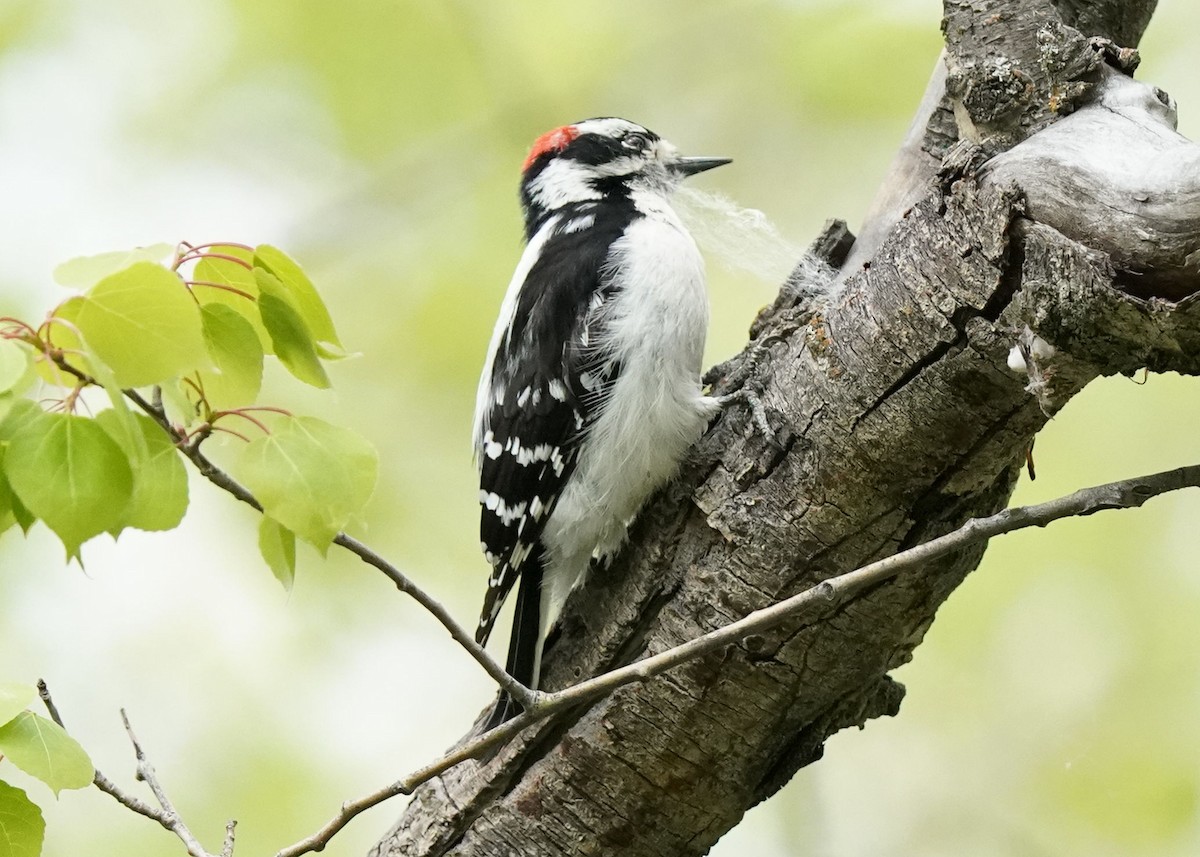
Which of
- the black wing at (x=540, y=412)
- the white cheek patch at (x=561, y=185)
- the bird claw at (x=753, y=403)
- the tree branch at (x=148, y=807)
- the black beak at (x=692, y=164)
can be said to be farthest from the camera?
the black beak at (x=692, y=164)

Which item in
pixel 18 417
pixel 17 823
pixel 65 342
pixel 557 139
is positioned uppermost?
pixel 557 139

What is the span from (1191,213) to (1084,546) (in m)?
2.32

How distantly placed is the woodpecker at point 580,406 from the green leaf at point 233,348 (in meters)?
1.02

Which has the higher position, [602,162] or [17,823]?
[602,162]

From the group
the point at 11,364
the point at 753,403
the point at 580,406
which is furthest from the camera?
the point at 580,406

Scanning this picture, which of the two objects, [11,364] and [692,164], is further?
[692,164]

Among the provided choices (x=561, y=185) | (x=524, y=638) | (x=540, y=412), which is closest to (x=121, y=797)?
(x=524, y=638)

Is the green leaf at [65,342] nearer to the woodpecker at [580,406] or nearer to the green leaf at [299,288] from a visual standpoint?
the green leaf at [299,288]

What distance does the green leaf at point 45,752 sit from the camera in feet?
4.00

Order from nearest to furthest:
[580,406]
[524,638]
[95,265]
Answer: [95,265] → [524,638] → [580,406]

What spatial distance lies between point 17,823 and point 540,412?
126 cm

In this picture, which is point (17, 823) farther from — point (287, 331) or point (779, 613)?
point (779, 613)

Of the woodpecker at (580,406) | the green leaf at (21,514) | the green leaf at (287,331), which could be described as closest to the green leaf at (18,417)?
the green leaf at (21,514)

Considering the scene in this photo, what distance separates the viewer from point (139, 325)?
99 cm
